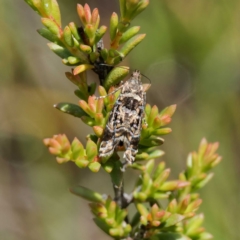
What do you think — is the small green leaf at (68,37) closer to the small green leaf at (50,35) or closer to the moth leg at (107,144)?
the small green leaf at (50,35)

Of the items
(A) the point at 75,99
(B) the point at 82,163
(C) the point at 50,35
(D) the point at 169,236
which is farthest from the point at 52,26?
(A) the point at 75,99

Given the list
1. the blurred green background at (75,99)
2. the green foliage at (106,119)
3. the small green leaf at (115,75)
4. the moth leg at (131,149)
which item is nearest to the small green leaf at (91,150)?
the green foliage at (106,119)

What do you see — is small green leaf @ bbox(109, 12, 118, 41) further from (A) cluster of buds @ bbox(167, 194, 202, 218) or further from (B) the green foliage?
(A) cluster of buds @ bbox(167, 194, 202, 218)

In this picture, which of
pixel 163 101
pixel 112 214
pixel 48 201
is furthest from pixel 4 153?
pixel 112 214

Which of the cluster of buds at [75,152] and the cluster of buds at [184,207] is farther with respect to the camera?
the cluster of buds at [184,207]

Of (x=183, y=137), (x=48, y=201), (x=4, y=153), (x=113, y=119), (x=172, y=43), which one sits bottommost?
(x=48, y=201)

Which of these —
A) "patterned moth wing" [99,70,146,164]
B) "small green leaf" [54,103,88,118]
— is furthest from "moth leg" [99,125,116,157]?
"small green leaf" [54,103,88,118]

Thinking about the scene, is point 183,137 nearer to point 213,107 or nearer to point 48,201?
point 213,107
